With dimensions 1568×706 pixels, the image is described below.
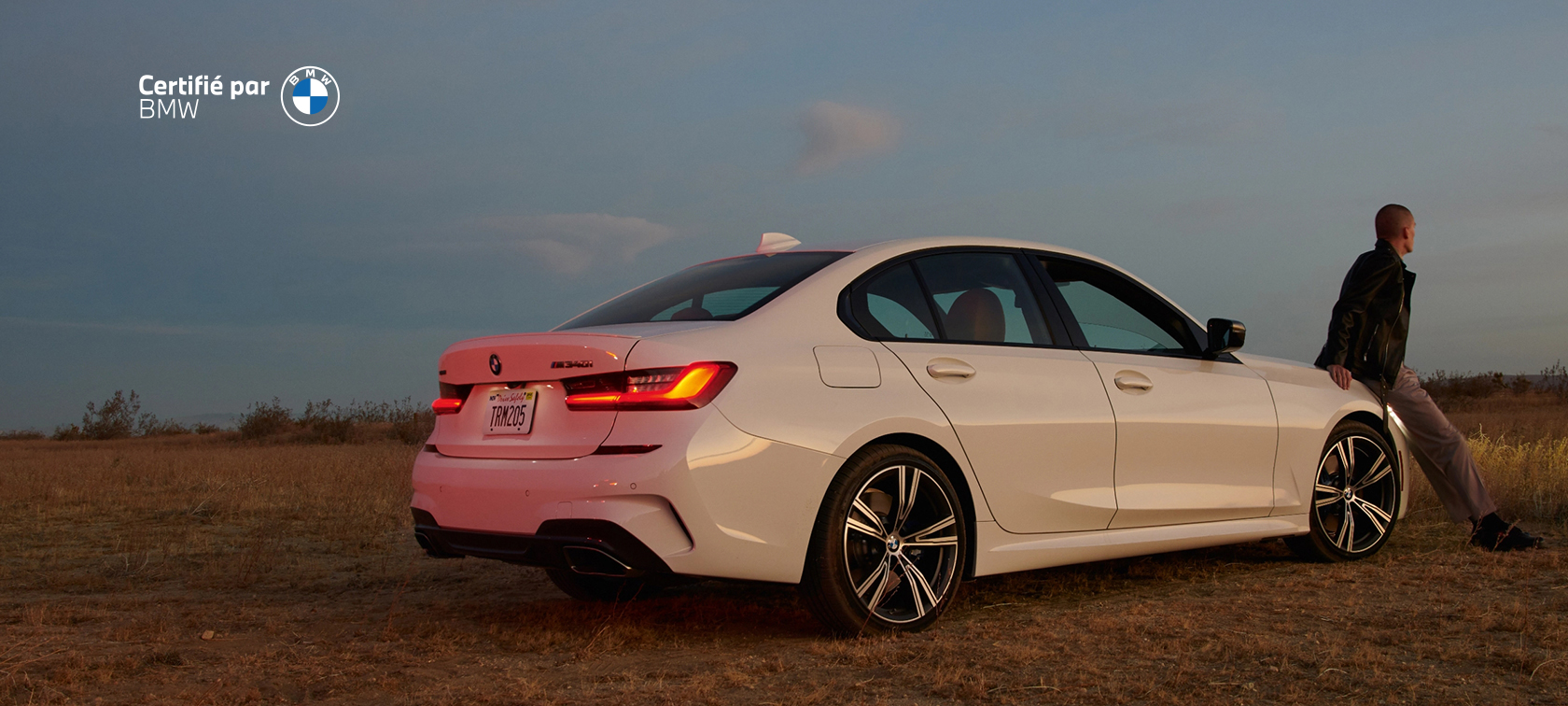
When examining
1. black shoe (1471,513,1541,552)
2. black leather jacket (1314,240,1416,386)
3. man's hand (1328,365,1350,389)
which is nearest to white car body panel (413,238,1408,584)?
man's hand (1328,365,1350,389)

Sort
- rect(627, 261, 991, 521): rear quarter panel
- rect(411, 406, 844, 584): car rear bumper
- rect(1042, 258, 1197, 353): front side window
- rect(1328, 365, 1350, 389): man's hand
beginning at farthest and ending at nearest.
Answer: rect(1328, 365, 1350, 389): man's hand
rect(1042, 258, 1197, 353): front side window
rect(627, 261, 991, 521): rear quarter panel
rect(411, 406, 844, 584): car rear bumper

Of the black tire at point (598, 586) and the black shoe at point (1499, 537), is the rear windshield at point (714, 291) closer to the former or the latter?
the black tire at point (598, 586)

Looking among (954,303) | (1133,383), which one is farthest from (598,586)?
(1133,383)

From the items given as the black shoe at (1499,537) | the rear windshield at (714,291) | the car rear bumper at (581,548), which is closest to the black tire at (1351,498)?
the black shoe at (1499,537)

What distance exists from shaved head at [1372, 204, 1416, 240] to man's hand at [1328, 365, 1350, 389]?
89 centimetres

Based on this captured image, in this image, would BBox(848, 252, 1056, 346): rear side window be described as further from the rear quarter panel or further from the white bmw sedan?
the rear quarter panel

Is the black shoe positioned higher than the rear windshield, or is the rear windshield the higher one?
the rear windshield

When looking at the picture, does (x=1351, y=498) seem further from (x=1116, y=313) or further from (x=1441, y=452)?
(x=1116, y=313)

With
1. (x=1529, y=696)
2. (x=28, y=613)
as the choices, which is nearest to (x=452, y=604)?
(x=28, y=613)

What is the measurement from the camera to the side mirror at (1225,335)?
5535 millimetres

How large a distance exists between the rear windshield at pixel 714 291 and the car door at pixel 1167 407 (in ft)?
4.37

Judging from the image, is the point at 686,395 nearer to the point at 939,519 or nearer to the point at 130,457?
the point at 939,519

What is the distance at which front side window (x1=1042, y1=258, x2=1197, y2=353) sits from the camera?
209 inches

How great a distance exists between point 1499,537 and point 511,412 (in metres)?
5.42
